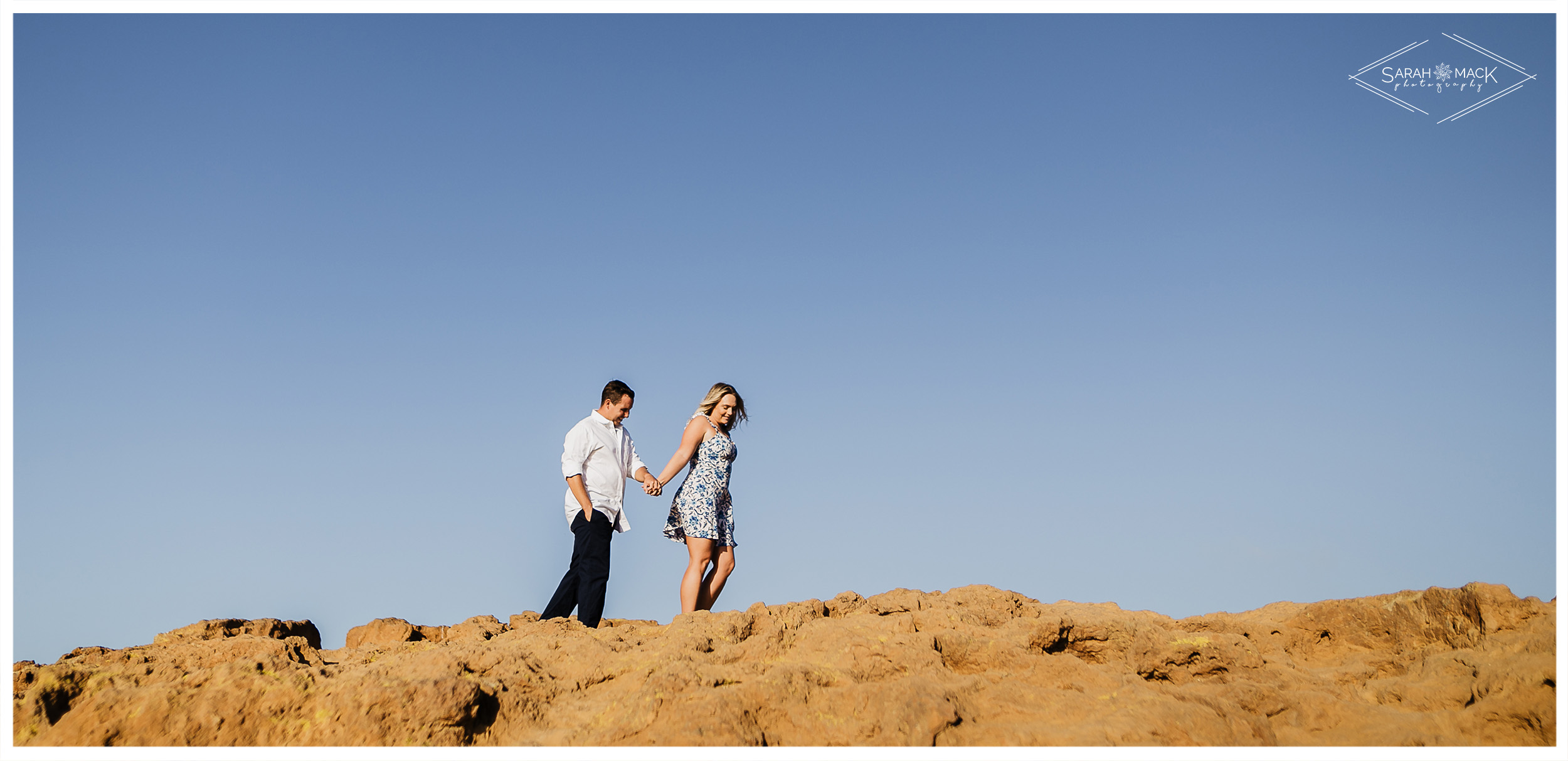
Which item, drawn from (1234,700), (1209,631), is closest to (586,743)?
(1234,700)

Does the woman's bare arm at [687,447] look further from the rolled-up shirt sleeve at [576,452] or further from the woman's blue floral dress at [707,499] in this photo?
the rolled-up shirt sleeve at [576,452]

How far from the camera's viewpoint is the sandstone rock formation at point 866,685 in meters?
2.74

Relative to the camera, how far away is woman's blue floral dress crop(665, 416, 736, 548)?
6141 mm

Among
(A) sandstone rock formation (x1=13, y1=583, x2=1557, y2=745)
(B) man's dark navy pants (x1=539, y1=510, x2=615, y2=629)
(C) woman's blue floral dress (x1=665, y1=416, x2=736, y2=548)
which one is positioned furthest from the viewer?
(C) woman's blue floral dress (x1=665, y1=416, x2=736, y2=548)

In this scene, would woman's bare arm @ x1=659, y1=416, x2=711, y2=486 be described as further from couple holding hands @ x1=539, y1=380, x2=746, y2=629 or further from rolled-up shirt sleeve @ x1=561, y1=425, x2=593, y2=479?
rolled-up shirt sleeve @ x1=561, y1=425, x2=593, y2=479

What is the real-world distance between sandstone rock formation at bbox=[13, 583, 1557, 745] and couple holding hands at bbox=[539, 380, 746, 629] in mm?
1611

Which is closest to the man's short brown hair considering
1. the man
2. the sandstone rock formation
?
the man

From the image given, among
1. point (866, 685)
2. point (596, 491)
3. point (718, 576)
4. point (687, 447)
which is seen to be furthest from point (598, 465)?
point (866, 685)

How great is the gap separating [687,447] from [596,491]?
670 millimetres

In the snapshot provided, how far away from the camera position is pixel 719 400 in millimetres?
6438

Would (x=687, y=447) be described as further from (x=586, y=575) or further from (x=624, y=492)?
(x=586, y=575)

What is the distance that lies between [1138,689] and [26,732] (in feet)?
11.3

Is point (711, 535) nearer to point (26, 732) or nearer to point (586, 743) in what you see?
point (586, 743)

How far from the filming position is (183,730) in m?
2.70
